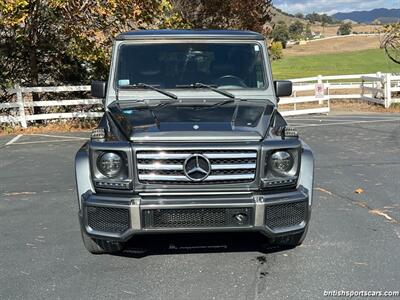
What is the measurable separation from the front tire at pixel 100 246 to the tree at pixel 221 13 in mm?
12990

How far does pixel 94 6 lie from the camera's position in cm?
1308

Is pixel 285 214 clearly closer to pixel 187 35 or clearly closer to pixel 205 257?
pixel 205 257

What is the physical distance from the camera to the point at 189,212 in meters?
4.01

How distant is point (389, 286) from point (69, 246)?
2849 mm

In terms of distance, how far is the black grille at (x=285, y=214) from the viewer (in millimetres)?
4051

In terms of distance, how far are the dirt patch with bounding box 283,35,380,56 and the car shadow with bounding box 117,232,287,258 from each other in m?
89.5

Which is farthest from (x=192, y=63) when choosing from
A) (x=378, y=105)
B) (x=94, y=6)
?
(x=378, y=105)

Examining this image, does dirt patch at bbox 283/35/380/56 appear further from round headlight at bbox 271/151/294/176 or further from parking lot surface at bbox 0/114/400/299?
round headlight at bbox 271/151/294/176

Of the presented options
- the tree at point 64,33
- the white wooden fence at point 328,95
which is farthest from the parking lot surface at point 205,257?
the white wooden fence at point 328,95

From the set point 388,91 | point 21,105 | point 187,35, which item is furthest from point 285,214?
point 388,91

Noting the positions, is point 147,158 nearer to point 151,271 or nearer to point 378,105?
point 151,271

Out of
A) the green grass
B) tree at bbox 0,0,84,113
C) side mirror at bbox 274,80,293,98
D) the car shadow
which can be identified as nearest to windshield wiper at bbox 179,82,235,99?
side mirror at bbox 274,80,293,98

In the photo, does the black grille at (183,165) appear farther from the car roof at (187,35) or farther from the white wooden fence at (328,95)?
the white wooden fence at (328,95)

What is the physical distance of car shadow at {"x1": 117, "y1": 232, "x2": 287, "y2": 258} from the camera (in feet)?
15.6
